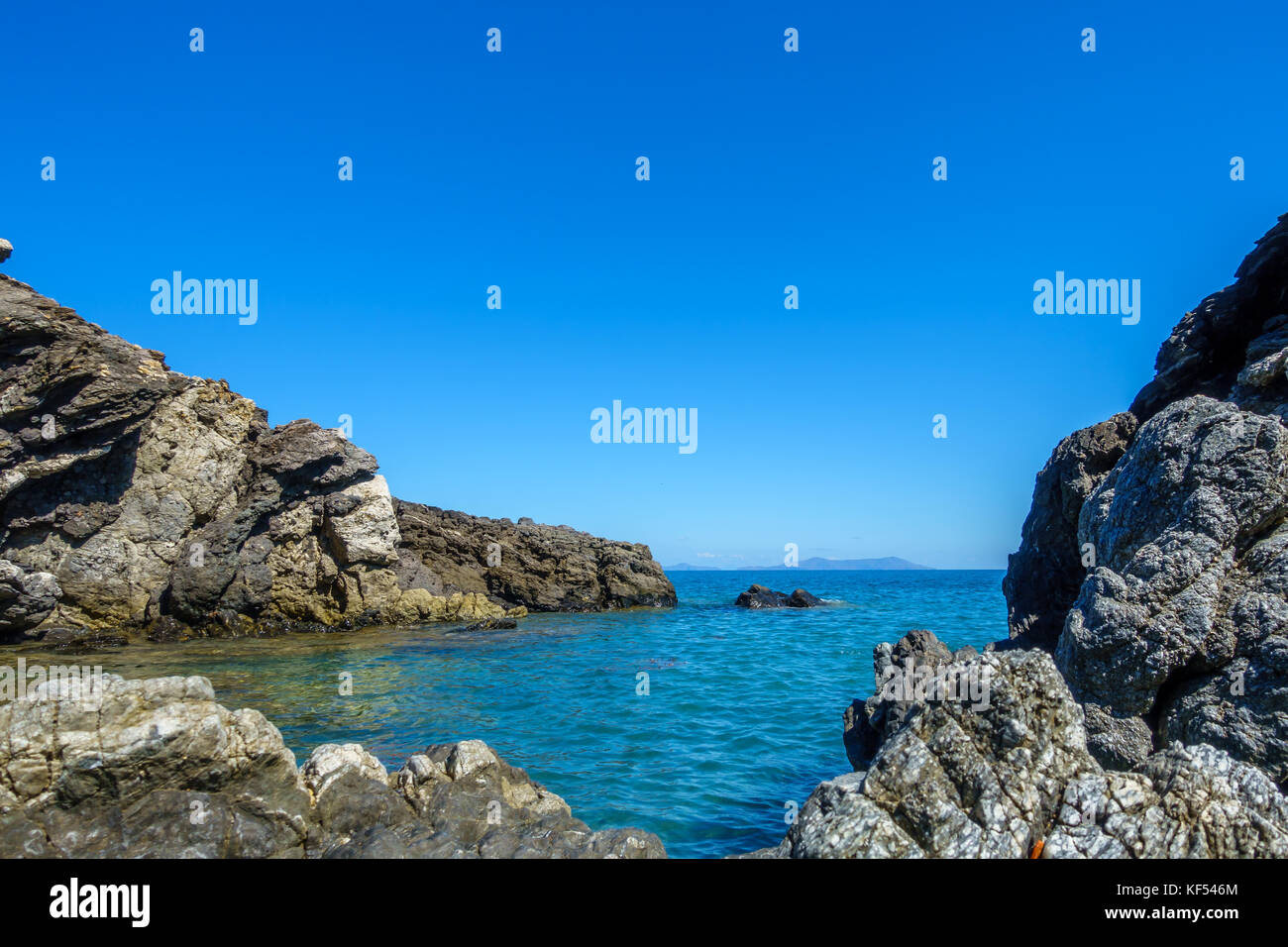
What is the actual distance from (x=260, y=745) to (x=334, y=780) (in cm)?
90

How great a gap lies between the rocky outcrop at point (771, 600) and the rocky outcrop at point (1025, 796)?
167 ft

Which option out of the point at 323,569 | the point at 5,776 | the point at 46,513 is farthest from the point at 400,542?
the point at 5,776

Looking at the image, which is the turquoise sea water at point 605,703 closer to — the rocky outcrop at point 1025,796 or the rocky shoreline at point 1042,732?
the rocky shoreline at point 1042,732

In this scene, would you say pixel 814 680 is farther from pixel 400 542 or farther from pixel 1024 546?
pixel 400 542

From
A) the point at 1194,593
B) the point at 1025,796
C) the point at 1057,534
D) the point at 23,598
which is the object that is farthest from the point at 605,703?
the point at 23,598

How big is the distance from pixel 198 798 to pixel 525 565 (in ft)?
131

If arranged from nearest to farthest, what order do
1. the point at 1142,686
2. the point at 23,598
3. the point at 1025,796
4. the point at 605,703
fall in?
the point at 1025,796, the point at 1142,686, the point at 605,703, the point at 23,598

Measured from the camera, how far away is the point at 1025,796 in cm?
582

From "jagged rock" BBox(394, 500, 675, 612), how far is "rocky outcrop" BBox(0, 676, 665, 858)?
1265 inches

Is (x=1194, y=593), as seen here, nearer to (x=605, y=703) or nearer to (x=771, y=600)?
(x=605, y=703)

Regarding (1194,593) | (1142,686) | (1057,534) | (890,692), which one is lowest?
(890,692)

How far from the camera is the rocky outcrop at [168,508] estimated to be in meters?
25.2

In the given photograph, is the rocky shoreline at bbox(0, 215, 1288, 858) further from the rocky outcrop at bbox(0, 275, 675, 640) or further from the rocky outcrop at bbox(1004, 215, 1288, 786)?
the rocky outcrop at bbox(0, 275, 675, 640)
